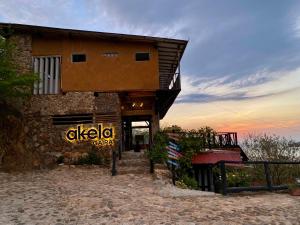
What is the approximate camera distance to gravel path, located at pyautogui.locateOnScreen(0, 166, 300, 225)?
6.98 meters

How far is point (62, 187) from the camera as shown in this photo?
10.4 m

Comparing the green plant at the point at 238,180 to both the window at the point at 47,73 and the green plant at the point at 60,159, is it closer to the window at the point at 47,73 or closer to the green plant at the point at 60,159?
the green plant at the point at 60,159

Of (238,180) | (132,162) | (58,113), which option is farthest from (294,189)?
(58,113)

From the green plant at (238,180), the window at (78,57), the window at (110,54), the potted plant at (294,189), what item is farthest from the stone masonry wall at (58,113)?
the potted plant at (294,189)

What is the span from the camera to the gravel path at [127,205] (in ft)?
22.9

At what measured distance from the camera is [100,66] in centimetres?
1770

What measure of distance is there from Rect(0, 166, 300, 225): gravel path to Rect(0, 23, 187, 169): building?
5096 mm

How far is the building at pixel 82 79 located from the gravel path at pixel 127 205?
5.10m

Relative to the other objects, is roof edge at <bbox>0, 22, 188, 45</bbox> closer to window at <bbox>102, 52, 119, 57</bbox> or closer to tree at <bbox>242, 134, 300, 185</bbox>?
window at <bbox>102, 52, 119, 57</bbox>

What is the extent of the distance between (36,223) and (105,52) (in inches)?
496

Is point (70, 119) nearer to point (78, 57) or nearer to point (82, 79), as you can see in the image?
point (82, 79)

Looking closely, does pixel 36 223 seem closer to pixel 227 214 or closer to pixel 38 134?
pixel 227 214

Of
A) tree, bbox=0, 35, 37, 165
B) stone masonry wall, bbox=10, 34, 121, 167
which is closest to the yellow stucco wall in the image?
stone masonry wall, bbox=10, 34, 121, 167

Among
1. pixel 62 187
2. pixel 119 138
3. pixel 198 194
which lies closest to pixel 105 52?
pixel 119 138
